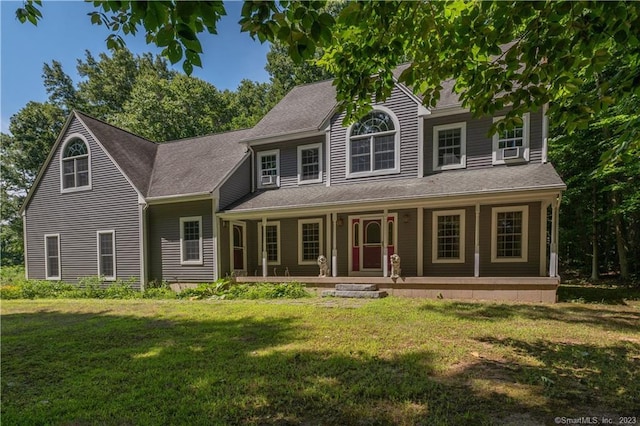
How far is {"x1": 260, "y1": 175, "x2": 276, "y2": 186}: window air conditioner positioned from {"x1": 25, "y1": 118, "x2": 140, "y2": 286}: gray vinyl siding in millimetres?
5044

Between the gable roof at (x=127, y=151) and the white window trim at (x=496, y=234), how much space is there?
42.6ft

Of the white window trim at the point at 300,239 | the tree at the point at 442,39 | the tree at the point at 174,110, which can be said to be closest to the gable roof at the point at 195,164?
the white window trim at the point at 300,239

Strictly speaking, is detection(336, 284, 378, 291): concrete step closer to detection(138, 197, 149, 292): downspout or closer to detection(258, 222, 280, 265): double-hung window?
detection(258, 222, 280, 265): double-hung window

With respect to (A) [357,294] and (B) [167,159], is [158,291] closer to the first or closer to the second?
(B) [167,159]

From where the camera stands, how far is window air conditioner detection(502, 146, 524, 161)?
10.2 metres

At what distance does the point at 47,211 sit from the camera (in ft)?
47.9

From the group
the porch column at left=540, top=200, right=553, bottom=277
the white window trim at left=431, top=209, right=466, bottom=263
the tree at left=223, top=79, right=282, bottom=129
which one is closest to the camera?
the porch column at left=540, top=200, right=553, bottom=277

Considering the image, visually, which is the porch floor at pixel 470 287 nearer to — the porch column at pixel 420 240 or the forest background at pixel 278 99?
the porch column at pixel 420 240

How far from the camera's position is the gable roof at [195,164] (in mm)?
12820

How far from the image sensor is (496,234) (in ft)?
33.9

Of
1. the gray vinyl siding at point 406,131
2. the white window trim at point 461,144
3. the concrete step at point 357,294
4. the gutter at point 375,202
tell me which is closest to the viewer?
the gutter at point 375,202

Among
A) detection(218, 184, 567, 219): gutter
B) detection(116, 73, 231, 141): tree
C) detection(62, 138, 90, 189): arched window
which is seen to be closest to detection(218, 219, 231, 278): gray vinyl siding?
detection(218, 184, 567, 219): gutter

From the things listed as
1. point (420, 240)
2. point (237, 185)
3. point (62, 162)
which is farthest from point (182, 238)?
Answer: point (420, 240)

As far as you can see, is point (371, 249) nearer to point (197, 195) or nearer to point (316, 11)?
point (197, 195)
